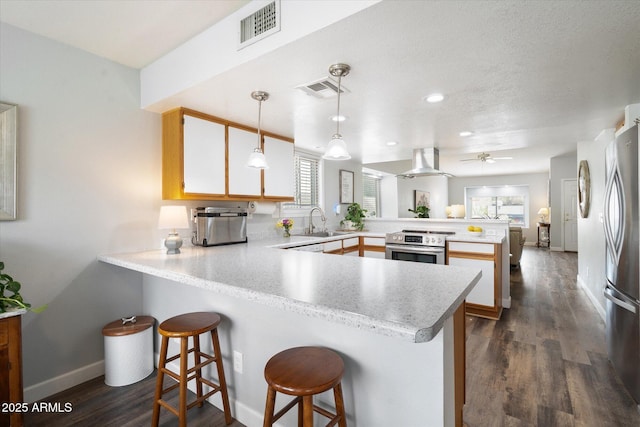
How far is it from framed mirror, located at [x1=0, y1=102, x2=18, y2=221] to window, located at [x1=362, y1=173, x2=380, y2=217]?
222 inches

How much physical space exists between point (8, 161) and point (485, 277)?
13.6 ft

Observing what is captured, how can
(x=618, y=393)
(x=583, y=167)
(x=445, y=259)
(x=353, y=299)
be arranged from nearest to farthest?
(x=353, y=299)
(x=618, y=393)
(x=445, y=259)
(x=583, y=167)

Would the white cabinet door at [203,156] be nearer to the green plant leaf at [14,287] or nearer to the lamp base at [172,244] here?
the lamp base at [172,244]

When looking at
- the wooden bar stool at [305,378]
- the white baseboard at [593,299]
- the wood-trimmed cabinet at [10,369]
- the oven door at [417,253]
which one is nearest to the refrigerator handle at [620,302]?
the white baseboard at [593,299]

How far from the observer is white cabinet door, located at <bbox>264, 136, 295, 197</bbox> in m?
3.28

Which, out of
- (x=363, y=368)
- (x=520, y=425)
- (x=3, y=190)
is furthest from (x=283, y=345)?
(x=3, y=190)

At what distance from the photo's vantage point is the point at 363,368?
4.31 ft

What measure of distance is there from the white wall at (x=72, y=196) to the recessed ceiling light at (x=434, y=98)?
2266 millimetres

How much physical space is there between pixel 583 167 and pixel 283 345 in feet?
14.8

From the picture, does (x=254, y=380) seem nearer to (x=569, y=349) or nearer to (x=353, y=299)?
(x=353, y=299)

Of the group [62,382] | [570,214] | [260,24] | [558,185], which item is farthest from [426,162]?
[570,214]

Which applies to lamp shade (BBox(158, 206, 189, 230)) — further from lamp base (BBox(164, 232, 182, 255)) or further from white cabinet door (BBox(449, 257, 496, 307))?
white cabinet door (BBox(449, 257, 496, 307))

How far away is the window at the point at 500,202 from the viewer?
988cm

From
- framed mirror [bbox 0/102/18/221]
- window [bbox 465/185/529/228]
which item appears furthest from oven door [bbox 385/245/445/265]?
window [bbox 465/185/529/228]
